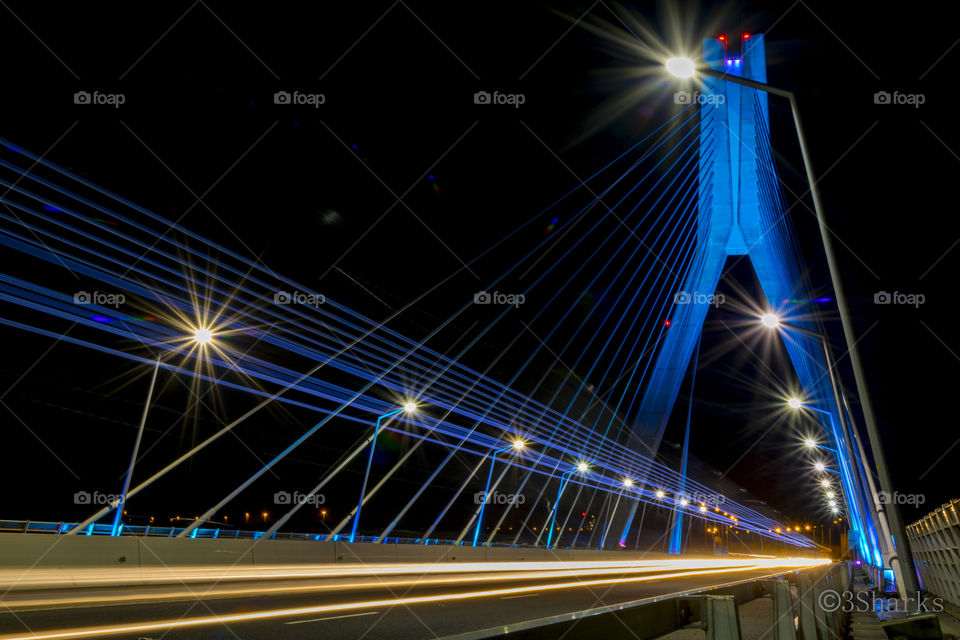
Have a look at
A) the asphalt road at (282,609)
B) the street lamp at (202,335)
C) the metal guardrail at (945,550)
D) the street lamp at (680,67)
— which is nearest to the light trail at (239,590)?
the asphalt road at (282,609)

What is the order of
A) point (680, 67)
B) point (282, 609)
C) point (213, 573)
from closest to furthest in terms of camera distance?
point (680, 67)
point (282, 609)
point (213, 573)

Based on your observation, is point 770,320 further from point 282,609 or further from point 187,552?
point 187,552

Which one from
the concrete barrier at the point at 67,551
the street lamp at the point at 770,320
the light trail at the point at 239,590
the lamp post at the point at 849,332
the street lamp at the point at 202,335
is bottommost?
the light trail at the point at 239,590

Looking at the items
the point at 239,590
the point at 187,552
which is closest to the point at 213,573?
the point at 187,552

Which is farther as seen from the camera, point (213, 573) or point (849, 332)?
point (213, 573)

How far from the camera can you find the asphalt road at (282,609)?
7023 millimetres

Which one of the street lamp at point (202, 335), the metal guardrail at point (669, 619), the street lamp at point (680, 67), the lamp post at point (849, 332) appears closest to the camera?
the metal guardrail at point (669, 619)

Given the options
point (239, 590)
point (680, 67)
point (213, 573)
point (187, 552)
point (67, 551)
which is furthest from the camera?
point (187, 552)

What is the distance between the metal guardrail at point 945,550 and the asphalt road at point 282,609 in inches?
185

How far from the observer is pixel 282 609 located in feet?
30.2

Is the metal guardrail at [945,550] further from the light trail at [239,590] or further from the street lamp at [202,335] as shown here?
the street lamp at [202,335]

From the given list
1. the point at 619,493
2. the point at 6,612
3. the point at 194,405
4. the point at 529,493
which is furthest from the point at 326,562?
the point at 529,493

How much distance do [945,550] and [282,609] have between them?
31.8ft

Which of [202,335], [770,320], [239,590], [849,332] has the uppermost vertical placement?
[202,335]
